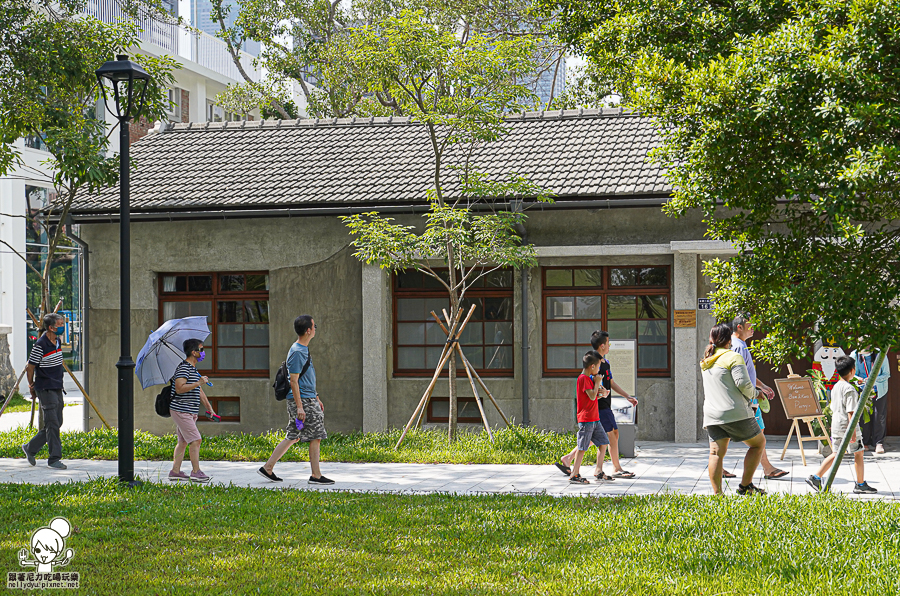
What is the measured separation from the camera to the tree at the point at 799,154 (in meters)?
6.05

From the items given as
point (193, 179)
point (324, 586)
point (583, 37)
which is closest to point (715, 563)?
point (324, 586)

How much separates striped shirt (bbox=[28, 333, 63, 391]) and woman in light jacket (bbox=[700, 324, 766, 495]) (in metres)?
7.94

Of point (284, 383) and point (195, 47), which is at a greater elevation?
point (195, 47)

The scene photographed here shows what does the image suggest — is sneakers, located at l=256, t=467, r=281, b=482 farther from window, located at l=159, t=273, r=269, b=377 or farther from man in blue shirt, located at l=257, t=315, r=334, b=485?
window, located at l=159, t=273, r=269, b=377

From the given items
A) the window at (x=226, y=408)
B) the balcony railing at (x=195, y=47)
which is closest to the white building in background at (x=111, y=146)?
the balcony railing at (x=195, y=47)

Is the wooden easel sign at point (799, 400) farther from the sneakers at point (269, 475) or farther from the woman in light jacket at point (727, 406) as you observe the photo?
the sneakers at point (269, 475)

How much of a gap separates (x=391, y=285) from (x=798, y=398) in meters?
6.49

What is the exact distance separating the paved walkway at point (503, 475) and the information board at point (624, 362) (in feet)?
3.27

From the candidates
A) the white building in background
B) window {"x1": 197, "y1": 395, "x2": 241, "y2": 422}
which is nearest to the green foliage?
window {"x1": 197, "y1": 395, "x2": 241, "y2": 422}

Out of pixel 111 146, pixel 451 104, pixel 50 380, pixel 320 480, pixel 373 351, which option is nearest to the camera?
pixel 320 480

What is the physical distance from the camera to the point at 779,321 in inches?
272

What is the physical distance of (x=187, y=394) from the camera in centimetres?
1045

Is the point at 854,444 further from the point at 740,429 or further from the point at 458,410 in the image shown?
the point at 458,410

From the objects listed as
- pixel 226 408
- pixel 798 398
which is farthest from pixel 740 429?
pixel 226 408
